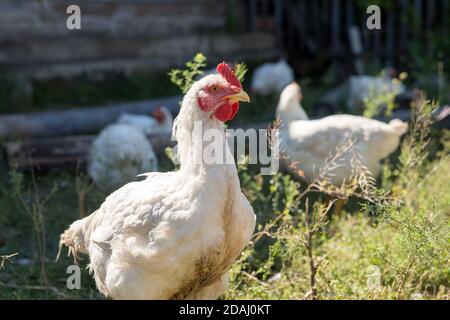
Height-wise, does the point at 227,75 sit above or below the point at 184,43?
above

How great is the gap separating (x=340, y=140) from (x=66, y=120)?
4029mm

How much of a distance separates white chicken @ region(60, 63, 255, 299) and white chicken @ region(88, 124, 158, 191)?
256 cm

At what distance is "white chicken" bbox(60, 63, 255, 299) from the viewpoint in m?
3.15

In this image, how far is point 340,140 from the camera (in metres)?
5.52

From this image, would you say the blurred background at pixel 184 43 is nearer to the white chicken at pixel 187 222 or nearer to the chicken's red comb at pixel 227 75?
the chicken's red comb at pixel 227 75

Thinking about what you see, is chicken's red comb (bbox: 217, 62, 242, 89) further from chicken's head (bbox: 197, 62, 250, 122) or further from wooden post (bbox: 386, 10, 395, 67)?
wooden post (bbox: 386, 10, 395, 67)

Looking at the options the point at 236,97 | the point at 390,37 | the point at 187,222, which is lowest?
the point at 187,222

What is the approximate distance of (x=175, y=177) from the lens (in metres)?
3.39

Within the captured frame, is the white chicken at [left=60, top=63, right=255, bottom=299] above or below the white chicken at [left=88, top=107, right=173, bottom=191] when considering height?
above

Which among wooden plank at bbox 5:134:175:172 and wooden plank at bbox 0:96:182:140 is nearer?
wooden plank at bbox 5:134:175:172

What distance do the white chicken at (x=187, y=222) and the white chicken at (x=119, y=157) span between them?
2556 millimetres

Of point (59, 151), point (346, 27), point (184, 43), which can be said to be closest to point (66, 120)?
point (59, 151)

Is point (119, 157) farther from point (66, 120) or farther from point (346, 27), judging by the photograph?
point (346, 27)

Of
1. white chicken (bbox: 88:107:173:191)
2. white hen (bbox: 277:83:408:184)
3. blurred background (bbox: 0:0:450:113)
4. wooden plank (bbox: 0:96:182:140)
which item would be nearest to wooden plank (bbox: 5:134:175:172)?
white chicken (bbox: 88:107:173:191)
